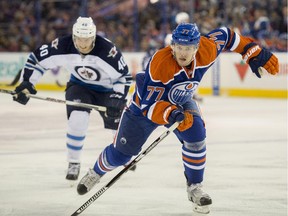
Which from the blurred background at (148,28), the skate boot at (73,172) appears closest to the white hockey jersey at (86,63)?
the skate boot at (73,172)

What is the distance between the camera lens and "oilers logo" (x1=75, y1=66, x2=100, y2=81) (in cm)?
570

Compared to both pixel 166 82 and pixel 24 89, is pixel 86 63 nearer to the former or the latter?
pixel 24 89

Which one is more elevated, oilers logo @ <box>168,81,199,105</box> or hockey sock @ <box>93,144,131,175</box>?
oilers logo @ <box>168,81,199,105</box>

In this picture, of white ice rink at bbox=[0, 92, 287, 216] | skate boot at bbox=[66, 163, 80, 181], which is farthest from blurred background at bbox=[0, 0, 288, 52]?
skate boot at bbox=[66, 163, 80, 181]

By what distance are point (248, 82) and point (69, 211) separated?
354 inches

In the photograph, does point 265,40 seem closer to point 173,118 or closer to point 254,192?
point 254,192

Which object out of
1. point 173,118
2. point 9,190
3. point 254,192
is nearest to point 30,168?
point 9,190

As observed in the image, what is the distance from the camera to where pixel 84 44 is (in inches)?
217

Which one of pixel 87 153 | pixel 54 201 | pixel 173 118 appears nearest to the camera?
pixel 173 118

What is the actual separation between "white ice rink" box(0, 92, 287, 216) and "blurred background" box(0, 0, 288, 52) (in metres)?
3.47

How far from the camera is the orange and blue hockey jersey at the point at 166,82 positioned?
13.9 feet

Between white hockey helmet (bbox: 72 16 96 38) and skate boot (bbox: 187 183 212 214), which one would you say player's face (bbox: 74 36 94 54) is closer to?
white hockey helmet (bbox: 72 16 96 38)

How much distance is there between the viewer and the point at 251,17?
13.8m

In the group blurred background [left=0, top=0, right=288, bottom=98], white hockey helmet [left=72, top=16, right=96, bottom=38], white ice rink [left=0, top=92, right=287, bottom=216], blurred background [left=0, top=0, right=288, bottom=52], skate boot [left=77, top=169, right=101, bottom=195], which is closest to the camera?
white ice rink [left=0, top=92, right=287, bottom=216]
